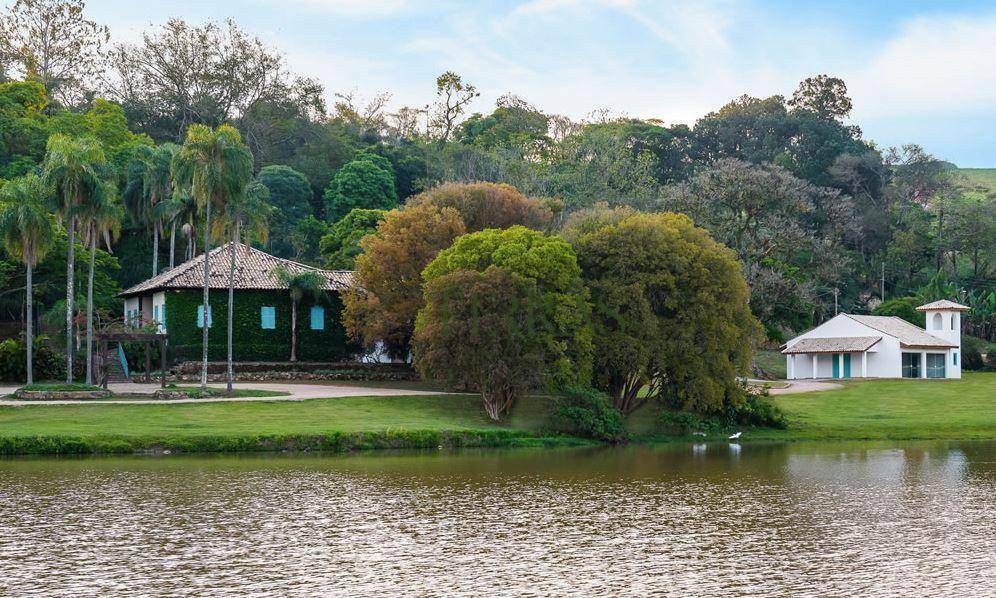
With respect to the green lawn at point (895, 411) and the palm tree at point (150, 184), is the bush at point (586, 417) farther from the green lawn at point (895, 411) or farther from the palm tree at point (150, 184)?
the palm tree at point (150, 184)

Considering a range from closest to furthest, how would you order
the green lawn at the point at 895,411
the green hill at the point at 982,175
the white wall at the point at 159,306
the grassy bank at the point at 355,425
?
the grassy bank at the point at 355,425 → the green lawn at the point at 895,411 → the white wall at the point at 159,306 → the green hill at the point at 982,175

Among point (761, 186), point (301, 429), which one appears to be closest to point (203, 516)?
point (301, 429)

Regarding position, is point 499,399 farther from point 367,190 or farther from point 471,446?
point 367,190

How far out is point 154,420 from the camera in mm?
40875

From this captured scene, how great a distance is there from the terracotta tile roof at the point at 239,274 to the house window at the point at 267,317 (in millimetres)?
1283

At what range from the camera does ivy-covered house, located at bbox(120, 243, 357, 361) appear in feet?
197

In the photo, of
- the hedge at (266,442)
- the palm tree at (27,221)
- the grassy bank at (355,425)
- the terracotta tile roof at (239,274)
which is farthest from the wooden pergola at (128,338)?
the hedge at (266,442)

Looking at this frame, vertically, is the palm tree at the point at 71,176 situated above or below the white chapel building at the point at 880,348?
above

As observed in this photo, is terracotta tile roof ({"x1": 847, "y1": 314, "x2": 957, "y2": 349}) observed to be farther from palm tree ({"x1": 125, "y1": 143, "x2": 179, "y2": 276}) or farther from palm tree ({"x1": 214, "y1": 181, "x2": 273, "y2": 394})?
palm tree ({"x1": 125, "y1": 143, "x2": 179, "y2": 276})

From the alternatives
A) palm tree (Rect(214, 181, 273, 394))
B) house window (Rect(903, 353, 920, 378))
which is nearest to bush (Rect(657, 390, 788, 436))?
palm tree (Rect(214, 181, 273, 394))

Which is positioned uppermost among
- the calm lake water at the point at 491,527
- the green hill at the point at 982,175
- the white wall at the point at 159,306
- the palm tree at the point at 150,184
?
the green hill at the point at 982,175

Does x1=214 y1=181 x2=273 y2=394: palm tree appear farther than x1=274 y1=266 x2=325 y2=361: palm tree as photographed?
No

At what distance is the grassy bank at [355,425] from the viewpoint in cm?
3776

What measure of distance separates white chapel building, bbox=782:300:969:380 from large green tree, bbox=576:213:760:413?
30.7 metres
